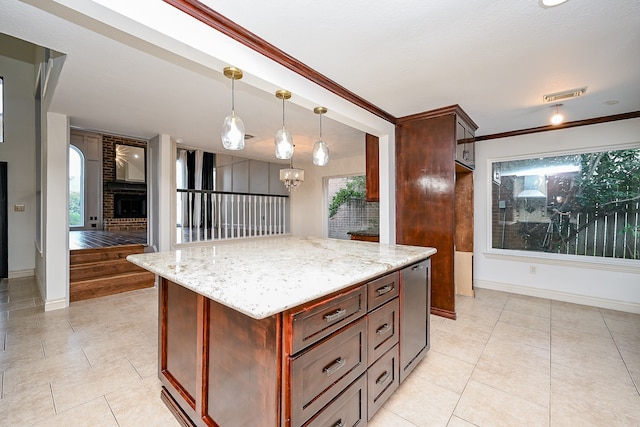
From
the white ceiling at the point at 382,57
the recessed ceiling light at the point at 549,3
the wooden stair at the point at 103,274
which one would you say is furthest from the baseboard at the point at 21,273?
the recessed ceiling light at the point at 549,3

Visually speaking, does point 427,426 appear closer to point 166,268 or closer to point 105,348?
point 166,268

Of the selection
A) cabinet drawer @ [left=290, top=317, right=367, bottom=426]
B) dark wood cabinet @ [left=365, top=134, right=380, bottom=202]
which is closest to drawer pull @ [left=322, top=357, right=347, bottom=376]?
cabinet drawer @ [left=290, top=317, right=367, bottom=426]

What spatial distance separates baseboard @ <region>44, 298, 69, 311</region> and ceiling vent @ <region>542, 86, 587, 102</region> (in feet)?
19.8

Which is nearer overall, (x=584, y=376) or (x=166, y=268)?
(x=166, y=268)

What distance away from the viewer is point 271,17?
1.74 meters

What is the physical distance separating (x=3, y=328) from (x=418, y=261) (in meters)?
4.16

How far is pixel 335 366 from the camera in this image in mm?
1348

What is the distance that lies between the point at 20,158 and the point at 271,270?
609 cm

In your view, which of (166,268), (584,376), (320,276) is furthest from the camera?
(584,376)

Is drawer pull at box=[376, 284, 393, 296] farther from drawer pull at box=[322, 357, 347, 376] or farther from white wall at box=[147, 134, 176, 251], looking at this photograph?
white wall at box=[147, 134, 176, 251]

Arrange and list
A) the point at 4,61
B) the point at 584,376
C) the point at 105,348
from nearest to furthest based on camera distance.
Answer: the point at 584,376 → the point at 105,348 → the point at 4,61

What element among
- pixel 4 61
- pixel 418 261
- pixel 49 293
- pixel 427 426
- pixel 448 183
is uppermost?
pixel 4 61

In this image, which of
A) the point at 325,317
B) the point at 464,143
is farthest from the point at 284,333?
the point at 464,143

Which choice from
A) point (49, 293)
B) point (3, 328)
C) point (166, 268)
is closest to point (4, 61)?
point (49, 293)
